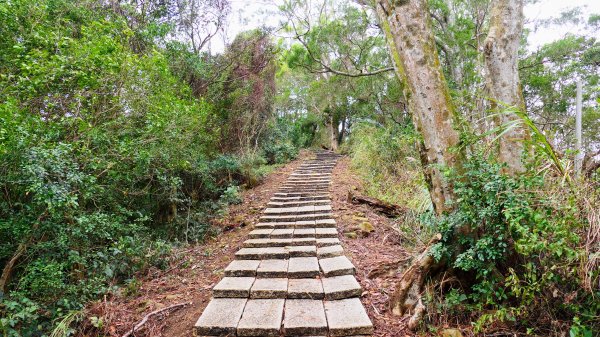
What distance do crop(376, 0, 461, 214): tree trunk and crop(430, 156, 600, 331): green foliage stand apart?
7.5 inches

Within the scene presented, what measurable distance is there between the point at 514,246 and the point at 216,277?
3007 millimetres

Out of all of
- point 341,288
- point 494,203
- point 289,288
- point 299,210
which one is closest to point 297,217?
point 299,210

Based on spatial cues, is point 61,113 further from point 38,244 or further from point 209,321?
point 209,321

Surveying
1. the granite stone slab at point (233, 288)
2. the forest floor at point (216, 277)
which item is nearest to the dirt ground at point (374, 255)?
the forest floor at point (216, 277)

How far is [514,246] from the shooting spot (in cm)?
198

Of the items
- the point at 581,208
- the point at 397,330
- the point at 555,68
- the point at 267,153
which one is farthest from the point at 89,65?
the point at 555,68

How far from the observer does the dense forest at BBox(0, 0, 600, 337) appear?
6.30 feet

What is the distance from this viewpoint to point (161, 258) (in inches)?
166

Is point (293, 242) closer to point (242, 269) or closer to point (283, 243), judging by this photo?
point (283, 243)

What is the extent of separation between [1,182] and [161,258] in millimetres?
1980

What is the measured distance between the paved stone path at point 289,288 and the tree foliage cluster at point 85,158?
131 cm

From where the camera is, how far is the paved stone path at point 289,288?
2.30 m

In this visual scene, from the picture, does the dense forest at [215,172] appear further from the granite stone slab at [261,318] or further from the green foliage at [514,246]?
the granite stone slab at [261,318]

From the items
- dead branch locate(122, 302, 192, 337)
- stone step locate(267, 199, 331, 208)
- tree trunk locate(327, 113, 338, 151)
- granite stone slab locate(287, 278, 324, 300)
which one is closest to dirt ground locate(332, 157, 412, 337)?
stone step locate(267, 199, 331, 208)
